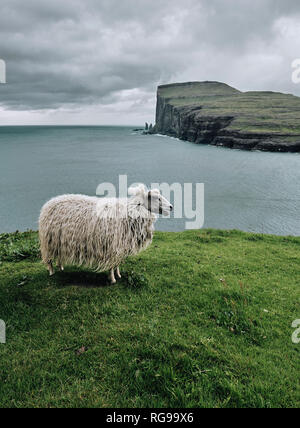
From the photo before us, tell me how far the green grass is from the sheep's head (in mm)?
2000

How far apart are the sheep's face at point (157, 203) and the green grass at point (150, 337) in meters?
2.01

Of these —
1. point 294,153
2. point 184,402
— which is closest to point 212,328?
point 184,402

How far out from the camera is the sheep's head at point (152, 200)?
20.0ft

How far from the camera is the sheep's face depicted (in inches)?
240

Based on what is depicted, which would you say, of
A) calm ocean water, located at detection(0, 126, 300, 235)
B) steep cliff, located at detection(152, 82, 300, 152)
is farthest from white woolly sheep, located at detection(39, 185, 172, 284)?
steep cliff, located at detection(152, 82, 300, 152)

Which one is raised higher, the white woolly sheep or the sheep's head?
the sheep's head

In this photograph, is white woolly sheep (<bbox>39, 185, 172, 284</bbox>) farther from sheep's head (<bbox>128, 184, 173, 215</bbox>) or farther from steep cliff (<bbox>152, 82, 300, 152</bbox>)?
steep cliff (<bbox>152, 82, 300, 152</bbox>)

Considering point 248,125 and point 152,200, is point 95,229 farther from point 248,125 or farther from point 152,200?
point 248,125

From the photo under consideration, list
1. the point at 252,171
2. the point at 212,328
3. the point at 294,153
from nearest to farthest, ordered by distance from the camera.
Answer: the point at 212,328 → the point at 252,171 → the point at 294,153

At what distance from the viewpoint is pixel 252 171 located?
46.8 meters

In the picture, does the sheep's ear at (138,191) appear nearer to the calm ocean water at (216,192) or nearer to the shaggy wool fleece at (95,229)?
the shaggy wool fleece at (95,229)

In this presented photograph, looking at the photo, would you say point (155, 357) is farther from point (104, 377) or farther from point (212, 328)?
point (212, 328)

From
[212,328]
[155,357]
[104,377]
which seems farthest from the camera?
[212,328]
